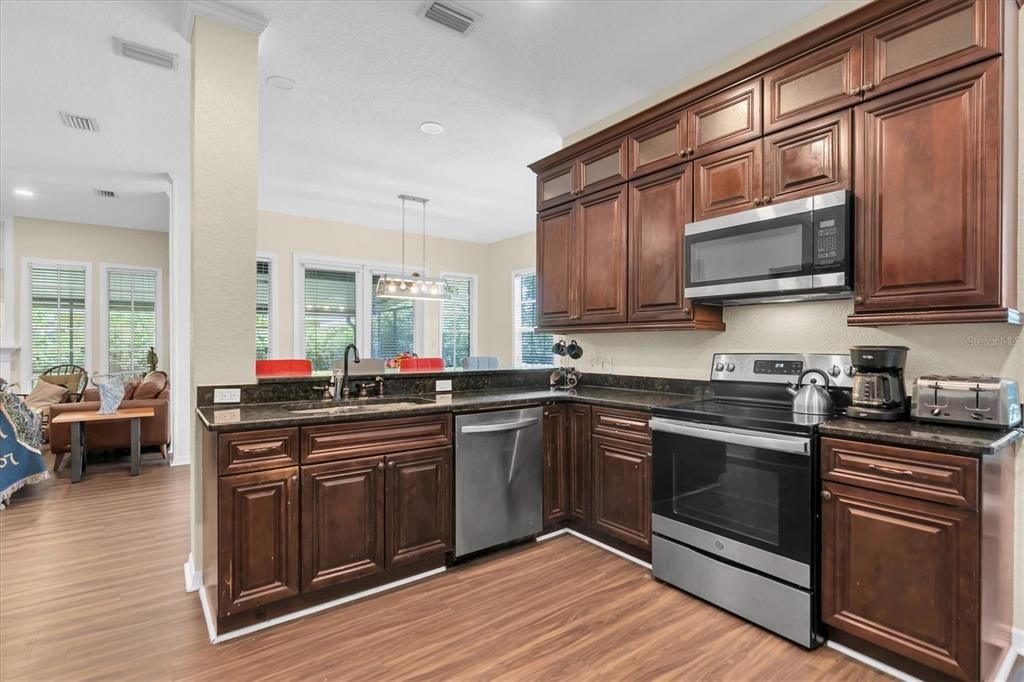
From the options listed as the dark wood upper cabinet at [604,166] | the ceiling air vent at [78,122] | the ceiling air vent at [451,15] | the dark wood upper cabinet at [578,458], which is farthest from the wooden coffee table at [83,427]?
the dark wood upper cabinet at [604,166]

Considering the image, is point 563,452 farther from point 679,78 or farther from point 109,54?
point 109,54

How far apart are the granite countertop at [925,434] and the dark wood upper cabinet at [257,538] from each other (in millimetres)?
2398

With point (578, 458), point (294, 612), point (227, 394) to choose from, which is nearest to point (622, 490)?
point (578, 458)

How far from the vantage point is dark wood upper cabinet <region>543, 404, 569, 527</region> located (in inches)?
130

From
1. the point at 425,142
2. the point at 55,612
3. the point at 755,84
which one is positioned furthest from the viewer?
the point at 425,142

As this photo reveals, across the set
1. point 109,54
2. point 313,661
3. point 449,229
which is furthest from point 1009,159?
point 449,229

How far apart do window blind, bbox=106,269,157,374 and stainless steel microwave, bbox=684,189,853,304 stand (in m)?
8.15

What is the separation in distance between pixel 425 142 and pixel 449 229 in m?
3.32

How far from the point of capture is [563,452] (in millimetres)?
3354

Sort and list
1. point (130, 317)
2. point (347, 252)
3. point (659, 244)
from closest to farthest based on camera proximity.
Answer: point (659, 244)
point (347, 252)
point (130, 317)

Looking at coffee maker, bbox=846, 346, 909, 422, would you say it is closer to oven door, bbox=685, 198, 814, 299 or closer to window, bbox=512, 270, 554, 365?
oven door, bbox=685, 198, 814, 299

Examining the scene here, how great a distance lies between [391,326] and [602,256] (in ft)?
16.2

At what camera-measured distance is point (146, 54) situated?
2.99m

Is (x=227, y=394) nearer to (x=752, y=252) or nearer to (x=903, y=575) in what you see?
(x=752, y=252)
